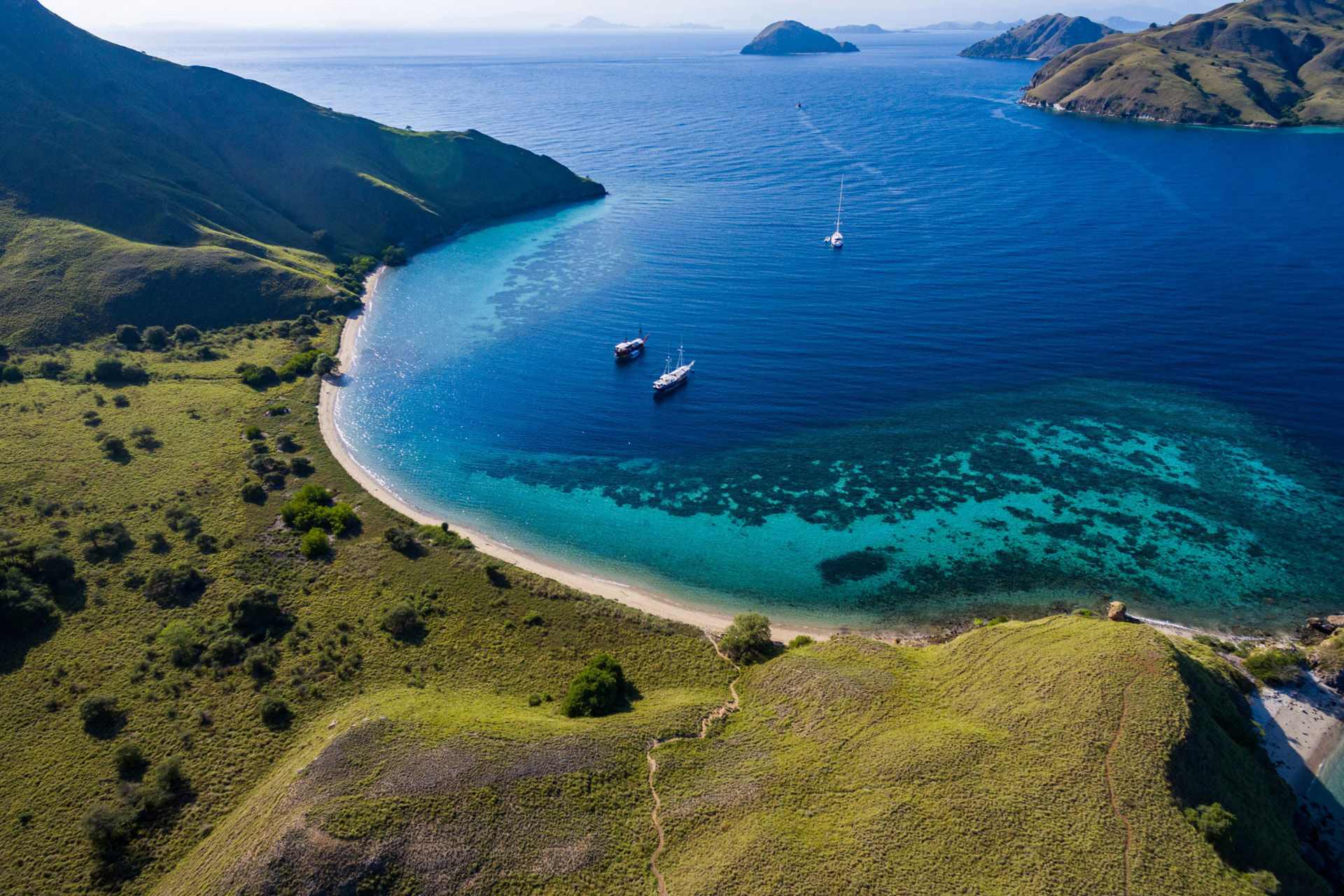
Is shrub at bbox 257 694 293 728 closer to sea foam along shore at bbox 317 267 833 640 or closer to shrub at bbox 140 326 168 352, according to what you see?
sea foam along shore at bbox 317 267 833 640

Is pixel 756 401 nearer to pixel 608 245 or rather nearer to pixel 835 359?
pixel 835 359

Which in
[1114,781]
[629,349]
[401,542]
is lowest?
[401,542]

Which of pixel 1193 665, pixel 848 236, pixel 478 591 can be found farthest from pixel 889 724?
pixel 848 236

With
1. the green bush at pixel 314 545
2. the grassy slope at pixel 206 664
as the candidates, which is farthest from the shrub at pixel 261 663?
the green bush at pixel 314 545

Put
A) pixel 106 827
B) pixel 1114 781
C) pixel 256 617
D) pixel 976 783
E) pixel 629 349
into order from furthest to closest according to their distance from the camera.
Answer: pixel 629 349 < pixel 256 617 < pixel 106 827 < pixel 976 783 < pixel 1114 781

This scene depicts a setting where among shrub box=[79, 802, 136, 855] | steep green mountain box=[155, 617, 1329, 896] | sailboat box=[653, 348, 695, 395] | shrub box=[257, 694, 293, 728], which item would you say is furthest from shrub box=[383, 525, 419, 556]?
sailboat box=[653, 348, 695, 395]

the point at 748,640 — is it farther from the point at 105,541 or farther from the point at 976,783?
the point at 105,541

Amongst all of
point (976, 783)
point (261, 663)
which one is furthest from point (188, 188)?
point (976, 783)
